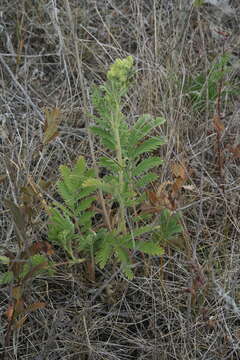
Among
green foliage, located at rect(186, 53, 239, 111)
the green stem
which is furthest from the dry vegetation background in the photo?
the green stem

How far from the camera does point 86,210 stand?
6.60ft

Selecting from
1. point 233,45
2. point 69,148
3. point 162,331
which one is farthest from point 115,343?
point 233,45

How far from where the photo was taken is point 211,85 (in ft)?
8.27

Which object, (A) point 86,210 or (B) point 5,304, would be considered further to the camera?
(A) point 86,210

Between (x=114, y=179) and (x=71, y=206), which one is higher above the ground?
(x=114, y=179)

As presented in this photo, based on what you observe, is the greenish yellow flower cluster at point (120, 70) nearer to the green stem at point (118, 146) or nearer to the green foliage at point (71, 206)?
the green stem at point (118, 146)

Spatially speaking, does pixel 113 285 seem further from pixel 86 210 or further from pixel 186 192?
pixel 186 192

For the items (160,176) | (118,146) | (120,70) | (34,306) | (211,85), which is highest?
(120,70)

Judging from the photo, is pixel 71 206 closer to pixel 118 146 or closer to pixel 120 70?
pixel 118 146

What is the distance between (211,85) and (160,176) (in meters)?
0.63

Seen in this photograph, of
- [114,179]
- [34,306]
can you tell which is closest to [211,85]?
[114,179]

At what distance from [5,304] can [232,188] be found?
3.15 feet

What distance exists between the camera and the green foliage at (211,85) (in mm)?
2439

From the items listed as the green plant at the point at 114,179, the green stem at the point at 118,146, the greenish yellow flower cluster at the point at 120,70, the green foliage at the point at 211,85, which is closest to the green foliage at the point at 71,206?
the green plant at the point at 114,179
